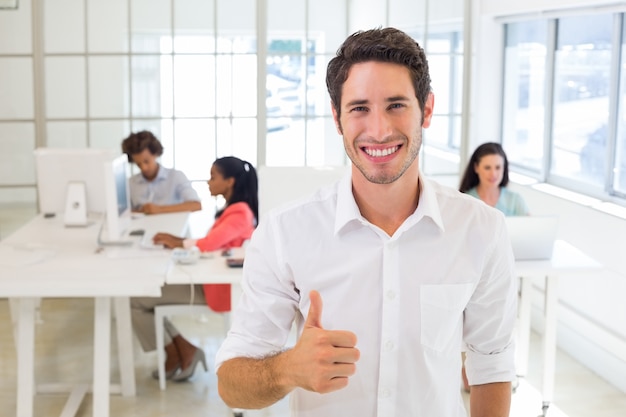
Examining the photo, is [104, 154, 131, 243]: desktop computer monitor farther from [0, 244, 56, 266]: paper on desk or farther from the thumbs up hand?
the thumbs up hand

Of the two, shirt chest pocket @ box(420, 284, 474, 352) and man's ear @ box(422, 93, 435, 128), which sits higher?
man's ear @ box(422, 93, 435, 128)

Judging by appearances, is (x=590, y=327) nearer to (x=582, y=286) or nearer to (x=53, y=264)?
(x=582, y=286)

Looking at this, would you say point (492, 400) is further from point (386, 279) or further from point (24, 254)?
point (24, 254)

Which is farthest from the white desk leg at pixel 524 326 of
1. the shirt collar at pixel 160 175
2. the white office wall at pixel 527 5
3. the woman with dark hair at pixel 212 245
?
the shirt collar at pixel 160 175

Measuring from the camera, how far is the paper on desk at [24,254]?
413 cm

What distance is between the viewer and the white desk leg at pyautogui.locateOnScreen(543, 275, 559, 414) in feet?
13.8

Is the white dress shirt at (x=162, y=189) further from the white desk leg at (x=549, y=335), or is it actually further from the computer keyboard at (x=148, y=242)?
the white desk leg at (x=549, y=335)

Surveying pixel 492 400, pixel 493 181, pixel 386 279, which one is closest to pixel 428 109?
pixel 386 279

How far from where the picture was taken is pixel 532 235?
4.16 m

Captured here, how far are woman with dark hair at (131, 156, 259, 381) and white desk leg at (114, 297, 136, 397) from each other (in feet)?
0.65

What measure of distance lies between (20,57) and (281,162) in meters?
1.77

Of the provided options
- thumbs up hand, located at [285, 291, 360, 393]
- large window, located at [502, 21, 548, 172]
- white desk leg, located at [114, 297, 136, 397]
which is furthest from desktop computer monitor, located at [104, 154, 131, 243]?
thumbs up hand, located at [285, 291, 360, 393]

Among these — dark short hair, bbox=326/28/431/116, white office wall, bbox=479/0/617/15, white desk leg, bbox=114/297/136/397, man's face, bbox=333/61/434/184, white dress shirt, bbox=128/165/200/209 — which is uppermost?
white office wall, bbox=479/0/617/15

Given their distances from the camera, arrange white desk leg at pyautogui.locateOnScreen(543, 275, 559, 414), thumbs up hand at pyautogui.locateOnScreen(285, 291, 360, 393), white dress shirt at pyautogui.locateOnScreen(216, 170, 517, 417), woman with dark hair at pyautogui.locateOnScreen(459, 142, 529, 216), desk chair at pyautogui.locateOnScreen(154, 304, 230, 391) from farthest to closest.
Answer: woman with dark hair at pyautogui.locateOnScreen(459, 142, 529, 216), desk chair at pyautogui.locateOnScreen(154, 304, 230, 391), white desk leg at pyautogui.locateOnScreen(543, 275, 559, 414), white dress shirt at pyautogui.locateOnScreen(216, 170, 517, 417), thumbs up hand at pyautogui.locateOnScreen(285, 291, 360, 393)
